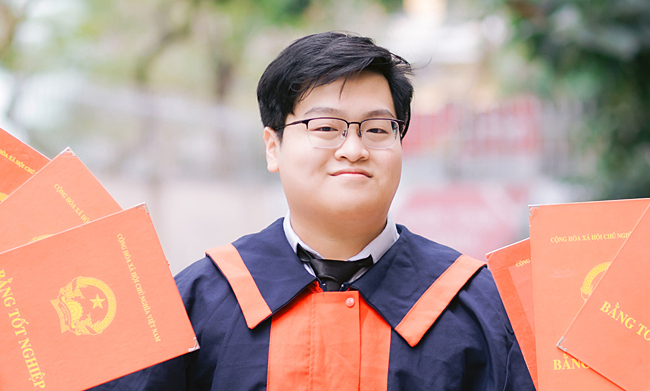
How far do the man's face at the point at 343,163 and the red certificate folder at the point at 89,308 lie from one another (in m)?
0.45

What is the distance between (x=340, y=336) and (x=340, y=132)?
560mm

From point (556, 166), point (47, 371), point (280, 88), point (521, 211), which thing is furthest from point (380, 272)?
point (556, 166)

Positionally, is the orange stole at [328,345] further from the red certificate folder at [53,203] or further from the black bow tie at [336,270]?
the red certificate folder at [53,203]

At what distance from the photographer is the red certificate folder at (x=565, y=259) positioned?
1512 mm

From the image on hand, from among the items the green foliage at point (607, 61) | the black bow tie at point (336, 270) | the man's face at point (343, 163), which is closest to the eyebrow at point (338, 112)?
the man's face at point (343, 163)

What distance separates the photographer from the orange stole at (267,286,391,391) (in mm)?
1651

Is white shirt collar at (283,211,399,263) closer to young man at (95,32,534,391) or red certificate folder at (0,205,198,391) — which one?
young man at (95,32,534,391)

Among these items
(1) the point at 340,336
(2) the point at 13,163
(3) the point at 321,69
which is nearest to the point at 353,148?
(3) the point at 321,69

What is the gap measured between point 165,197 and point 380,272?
6.54 meters

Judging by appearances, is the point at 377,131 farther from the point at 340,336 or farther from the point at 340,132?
the point at 340,336

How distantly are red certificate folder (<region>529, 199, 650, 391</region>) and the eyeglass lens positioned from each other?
459mm

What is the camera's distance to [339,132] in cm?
174

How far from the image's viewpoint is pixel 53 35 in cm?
757

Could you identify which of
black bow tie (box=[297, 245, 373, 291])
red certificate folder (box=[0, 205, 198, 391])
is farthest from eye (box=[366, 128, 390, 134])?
red certificate folder (box=[0, 205, 198, 391])
